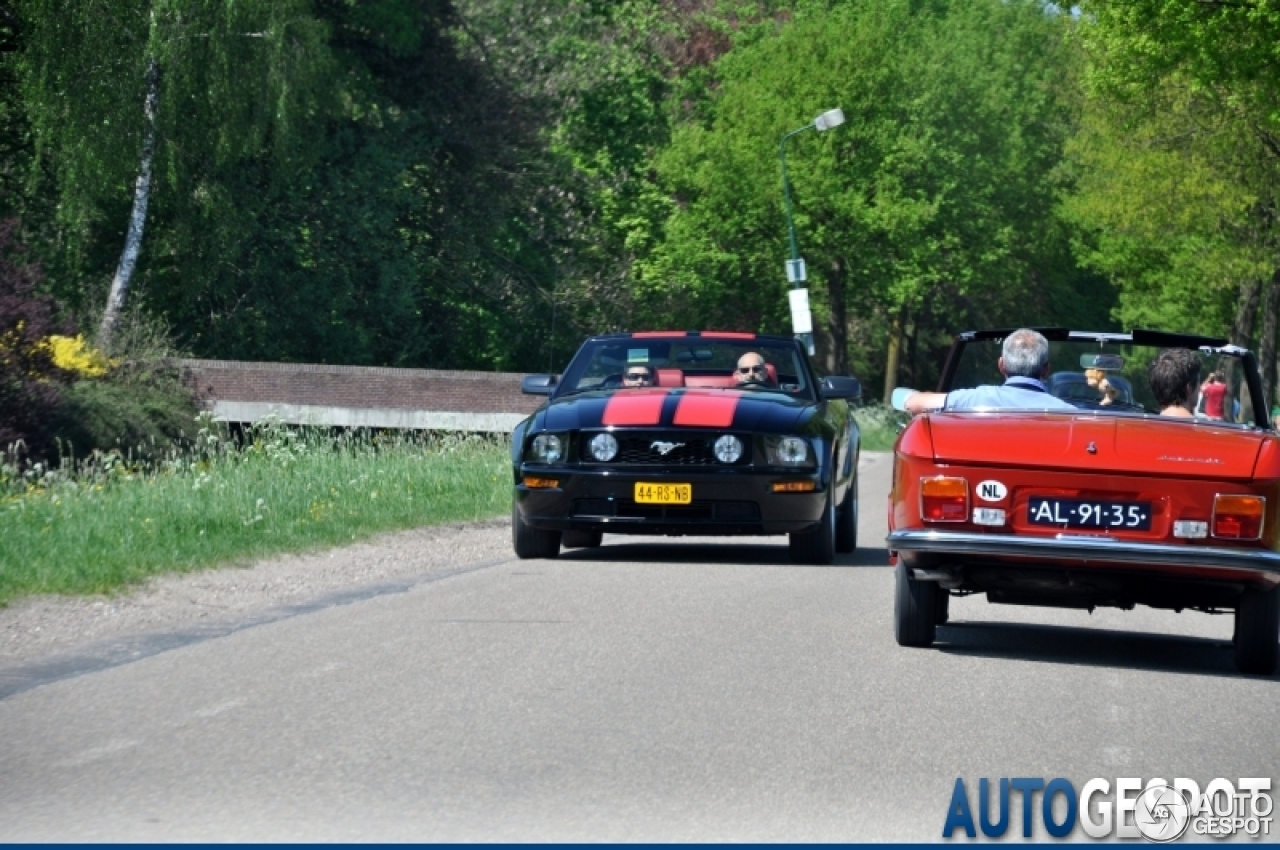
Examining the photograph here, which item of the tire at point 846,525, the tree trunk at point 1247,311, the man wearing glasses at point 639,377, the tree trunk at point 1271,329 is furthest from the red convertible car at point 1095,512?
the tree trunk at point 1247,311

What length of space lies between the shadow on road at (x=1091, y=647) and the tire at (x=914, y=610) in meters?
0.14

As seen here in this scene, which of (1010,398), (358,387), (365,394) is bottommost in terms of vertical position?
(365,394)

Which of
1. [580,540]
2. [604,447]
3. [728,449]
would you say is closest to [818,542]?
[728,449]

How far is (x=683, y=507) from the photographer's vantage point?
1450 centimetres

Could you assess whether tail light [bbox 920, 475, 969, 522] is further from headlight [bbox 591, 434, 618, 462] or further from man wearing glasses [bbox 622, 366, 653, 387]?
man wearing glasses [bbox 622, 366, 653, 387]

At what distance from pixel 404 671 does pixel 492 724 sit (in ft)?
4.60

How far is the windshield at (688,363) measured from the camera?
52.6 ft

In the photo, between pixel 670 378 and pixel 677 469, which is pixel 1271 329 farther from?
pixel 677 469

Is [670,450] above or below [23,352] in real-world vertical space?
above

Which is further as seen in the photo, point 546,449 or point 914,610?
point 546,449

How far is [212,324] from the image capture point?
50281 millimetres

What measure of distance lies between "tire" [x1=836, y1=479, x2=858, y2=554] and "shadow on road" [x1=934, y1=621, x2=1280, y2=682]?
4.27 metres

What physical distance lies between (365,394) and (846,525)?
93.1 ft

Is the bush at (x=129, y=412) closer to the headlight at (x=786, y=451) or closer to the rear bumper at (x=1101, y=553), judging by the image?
the headlight at (x=786, y=451)
